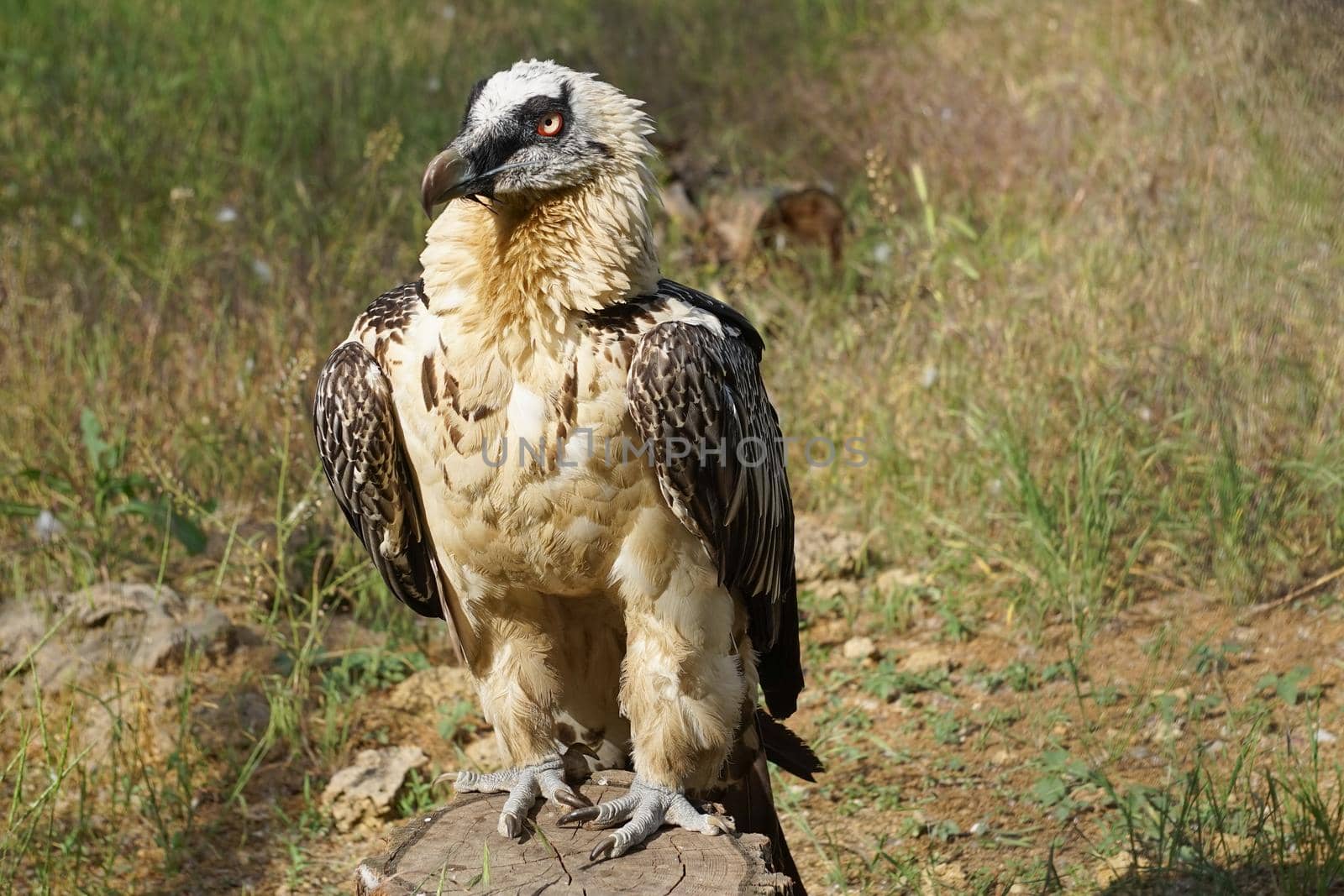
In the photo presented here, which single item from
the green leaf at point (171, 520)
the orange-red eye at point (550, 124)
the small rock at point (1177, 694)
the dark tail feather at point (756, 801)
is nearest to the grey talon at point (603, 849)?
the dark tail feather at point (756, 801)

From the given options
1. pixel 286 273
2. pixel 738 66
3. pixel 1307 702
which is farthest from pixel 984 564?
pixel 738 66

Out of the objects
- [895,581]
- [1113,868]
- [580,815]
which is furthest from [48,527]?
[1113,868]

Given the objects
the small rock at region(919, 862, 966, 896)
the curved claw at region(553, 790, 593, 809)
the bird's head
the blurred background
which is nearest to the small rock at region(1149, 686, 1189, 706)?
the blurred background

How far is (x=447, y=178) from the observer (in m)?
2.84

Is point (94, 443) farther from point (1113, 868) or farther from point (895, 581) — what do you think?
point (1113, 868)

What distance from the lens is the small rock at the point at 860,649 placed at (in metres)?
4.99

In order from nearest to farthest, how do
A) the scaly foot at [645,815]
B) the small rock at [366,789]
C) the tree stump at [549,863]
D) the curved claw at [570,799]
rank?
1. the tree stump at [549,863]
2. the scaly foot at [645,815]
3. the curved claw at [570,799]
4. the small rock at [366,789]

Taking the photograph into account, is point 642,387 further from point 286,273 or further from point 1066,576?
point 286,273

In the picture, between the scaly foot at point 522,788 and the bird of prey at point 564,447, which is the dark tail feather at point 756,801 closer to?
the bird of prey at point 564,447

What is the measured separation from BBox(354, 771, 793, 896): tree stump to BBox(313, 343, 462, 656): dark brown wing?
21.2 inches

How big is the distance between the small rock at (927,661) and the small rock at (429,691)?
152cm

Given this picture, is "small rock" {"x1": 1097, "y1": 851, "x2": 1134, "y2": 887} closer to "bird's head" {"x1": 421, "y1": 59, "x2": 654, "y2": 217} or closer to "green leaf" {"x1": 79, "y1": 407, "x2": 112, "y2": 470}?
"bird's head" {"x1": 421, "y1": 59, "x2": 654, "y2": 217}

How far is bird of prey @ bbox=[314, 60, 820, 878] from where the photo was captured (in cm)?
287

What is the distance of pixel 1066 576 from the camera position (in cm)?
475
